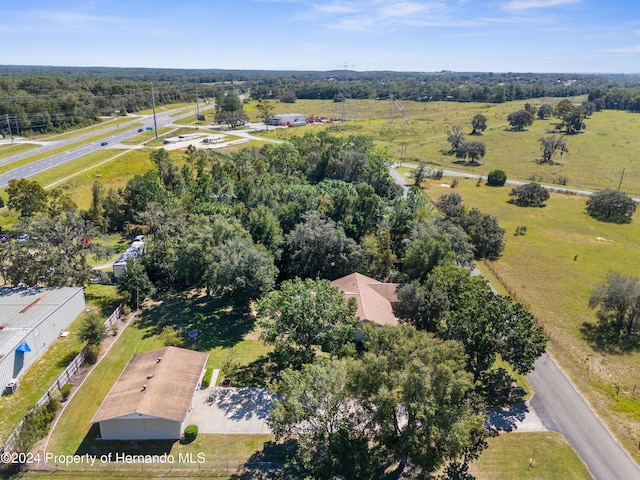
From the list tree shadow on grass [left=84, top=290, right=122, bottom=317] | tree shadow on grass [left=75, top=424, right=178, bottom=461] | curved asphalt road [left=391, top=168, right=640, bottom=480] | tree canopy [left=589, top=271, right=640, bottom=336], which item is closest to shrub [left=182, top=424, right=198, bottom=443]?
tree shadow on grass [left=75, top=424, right=178, bottom=461]

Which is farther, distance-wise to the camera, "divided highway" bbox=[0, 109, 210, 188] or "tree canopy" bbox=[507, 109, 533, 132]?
"tree canopy" bbox=[507, 109, 533, 132]

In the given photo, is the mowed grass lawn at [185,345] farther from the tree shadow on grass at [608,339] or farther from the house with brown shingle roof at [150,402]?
the tree shadow on grass at [608,339]

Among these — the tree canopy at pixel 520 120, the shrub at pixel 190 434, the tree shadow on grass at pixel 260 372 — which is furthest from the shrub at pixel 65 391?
the tree canopy at pixel 520 120

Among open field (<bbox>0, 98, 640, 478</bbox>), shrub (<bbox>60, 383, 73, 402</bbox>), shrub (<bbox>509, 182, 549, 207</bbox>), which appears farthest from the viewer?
shrub (<bbox>509, 182, 549, 207</bbox>)

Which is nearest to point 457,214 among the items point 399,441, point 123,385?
point 399,441

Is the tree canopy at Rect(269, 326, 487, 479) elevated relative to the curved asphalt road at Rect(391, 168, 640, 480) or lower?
elevated

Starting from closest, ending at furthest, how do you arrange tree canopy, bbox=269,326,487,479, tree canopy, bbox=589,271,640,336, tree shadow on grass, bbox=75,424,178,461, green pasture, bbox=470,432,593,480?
1. tree canopy, bbox=269,326,487,479
2. green pasture, bbox=470,432,593,480
3. tree shadow on grass, bbox=75,424,178,461
4. tree canopy, bbox=589,271,640,336

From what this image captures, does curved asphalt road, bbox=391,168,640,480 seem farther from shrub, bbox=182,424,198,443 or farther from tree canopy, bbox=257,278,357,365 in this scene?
shrub, bbox=182,424,198,443
